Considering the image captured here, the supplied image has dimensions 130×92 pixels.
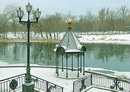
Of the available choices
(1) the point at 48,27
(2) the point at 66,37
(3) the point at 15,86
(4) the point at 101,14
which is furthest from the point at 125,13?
(3) the point at 15,86

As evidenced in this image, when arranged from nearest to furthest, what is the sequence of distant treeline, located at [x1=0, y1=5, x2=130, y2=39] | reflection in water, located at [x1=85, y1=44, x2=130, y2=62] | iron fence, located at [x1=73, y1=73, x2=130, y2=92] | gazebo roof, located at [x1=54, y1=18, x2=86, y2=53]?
iron fence, located at [x1=73, y1=73, x2=130, y2=92]
gazebo roof, located at [x1=54, y1=18, x2=86, y2=53]
reflection in water, located at [x1=85, y1=44, x2=130, y2=62]
distant treeline, located at [x1=0, y1=5, x2=130, y2=39]

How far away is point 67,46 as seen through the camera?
15.0 m

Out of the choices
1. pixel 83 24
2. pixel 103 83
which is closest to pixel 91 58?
pixel 103 83

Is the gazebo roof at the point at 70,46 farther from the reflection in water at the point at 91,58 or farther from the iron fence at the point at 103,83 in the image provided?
the reflection in water at the point at 91,58

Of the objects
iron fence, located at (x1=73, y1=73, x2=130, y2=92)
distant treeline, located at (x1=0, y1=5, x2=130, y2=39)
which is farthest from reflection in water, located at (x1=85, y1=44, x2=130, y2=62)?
distant treeline, located at (x1=0, y1=5, x2=130, y2=39)

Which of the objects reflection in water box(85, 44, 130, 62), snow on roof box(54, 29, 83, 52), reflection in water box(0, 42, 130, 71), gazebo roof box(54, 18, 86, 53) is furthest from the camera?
reflection in water box(85, 44, 130, 62)

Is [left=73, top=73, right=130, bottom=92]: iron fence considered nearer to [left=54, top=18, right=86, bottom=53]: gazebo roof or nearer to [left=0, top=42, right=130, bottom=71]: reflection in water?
[left=54, top=18, right=86, bottom=53]: gazebo roof

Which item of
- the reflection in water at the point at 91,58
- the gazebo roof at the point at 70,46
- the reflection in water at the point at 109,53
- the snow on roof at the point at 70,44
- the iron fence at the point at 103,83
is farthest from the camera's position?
the reflection in water at the point at 109,53

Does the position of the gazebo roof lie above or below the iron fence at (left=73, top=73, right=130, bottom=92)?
above

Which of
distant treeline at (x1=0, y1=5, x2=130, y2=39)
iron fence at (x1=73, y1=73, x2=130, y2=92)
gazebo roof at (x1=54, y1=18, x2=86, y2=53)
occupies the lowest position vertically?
iron fence at (x1=73, y1=73, x2=130, y2=92)

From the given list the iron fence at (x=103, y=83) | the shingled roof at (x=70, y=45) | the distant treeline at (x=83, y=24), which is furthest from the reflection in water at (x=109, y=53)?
the distant treeline at (x=83, y=24)

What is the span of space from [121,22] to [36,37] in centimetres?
3905

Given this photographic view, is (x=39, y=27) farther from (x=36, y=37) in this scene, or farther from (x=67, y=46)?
(x=67, y=46)

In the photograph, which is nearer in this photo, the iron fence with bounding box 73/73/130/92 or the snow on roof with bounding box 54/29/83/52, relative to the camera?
the iron fence with bounding box 73/73/130/92
